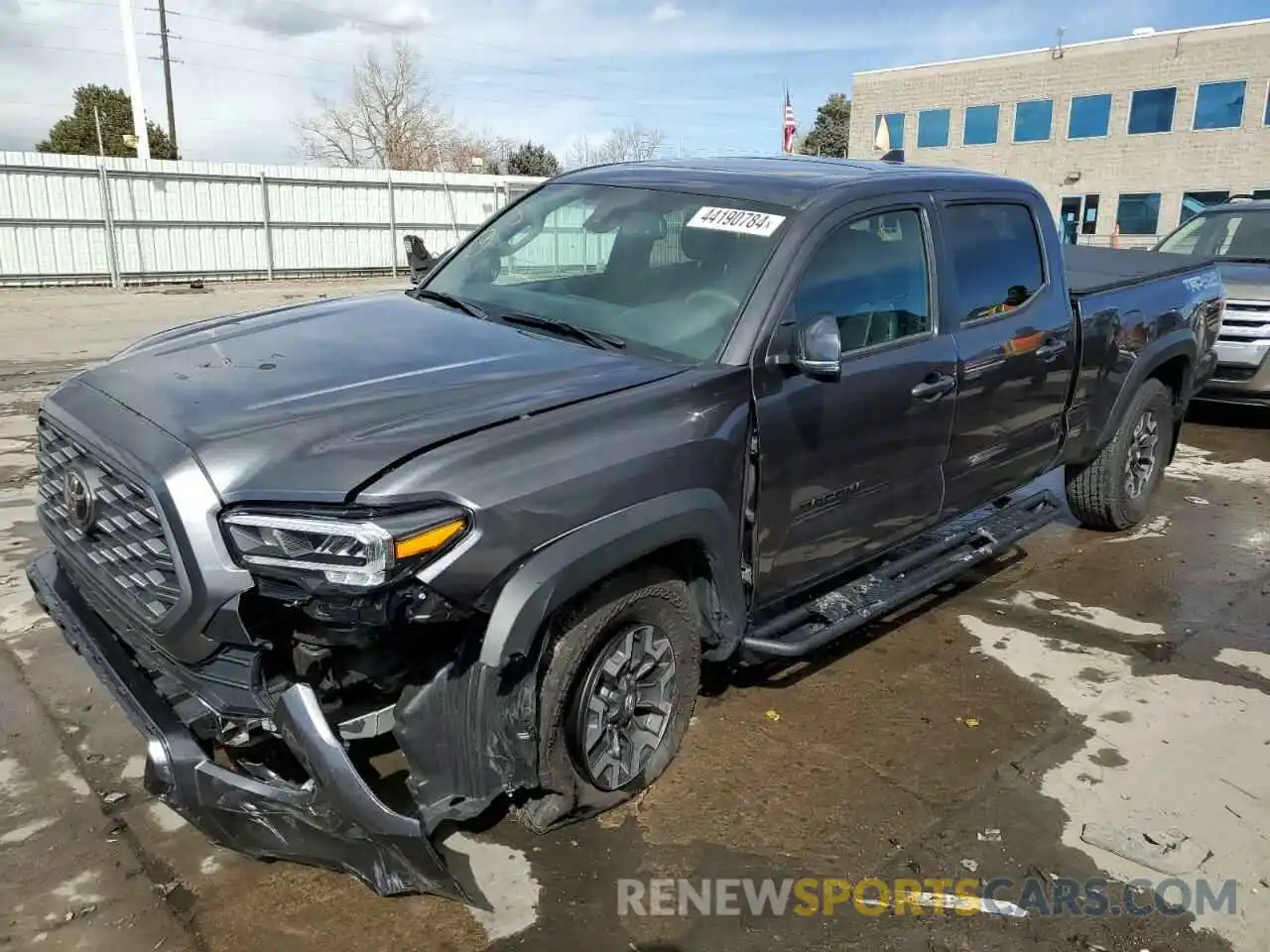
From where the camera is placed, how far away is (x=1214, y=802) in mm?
3289

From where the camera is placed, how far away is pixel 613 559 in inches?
105

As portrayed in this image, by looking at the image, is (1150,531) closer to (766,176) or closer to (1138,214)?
(766,176)

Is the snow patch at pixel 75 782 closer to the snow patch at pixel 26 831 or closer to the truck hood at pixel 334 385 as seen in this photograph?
the snow patch at pixel 26 831

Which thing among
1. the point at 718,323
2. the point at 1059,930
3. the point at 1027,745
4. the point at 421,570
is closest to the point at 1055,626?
the point at 1027,745

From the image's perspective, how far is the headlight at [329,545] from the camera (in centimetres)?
225

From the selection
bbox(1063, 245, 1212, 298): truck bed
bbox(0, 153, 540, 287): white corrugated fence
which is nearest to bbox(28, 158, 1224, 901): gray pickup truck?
bbox(1063, 245, 1212, 298): truck bed

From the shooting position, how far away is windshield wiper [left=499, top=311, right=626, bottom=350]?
3.31 metres

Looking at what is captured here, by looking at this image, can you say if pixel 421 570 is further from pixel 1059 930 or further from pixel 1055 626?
pixel 1055 626

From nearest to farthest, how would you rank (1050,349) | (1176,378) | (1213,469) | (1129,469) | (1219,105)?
(1050,349) → (1129,469) → (1176,378) → (1213,469) → (1219,105)

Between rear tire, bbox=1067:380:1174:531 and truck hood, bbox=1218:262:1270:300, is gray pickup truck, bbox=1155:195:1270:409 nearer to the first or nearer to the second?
truck hood, bbox=1218:262:1270:300

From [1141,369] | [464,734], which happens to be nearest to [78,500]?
[464,734]

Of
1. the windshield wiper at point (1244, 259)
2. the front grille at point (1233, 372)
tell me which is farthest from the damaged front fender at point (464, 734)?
the windshield wiper at point (1244, 259)

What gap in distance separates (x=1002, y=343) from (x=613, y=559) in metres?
2.41

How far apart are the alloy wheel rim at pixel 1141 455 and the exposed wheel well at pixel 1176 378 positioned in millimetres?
226
